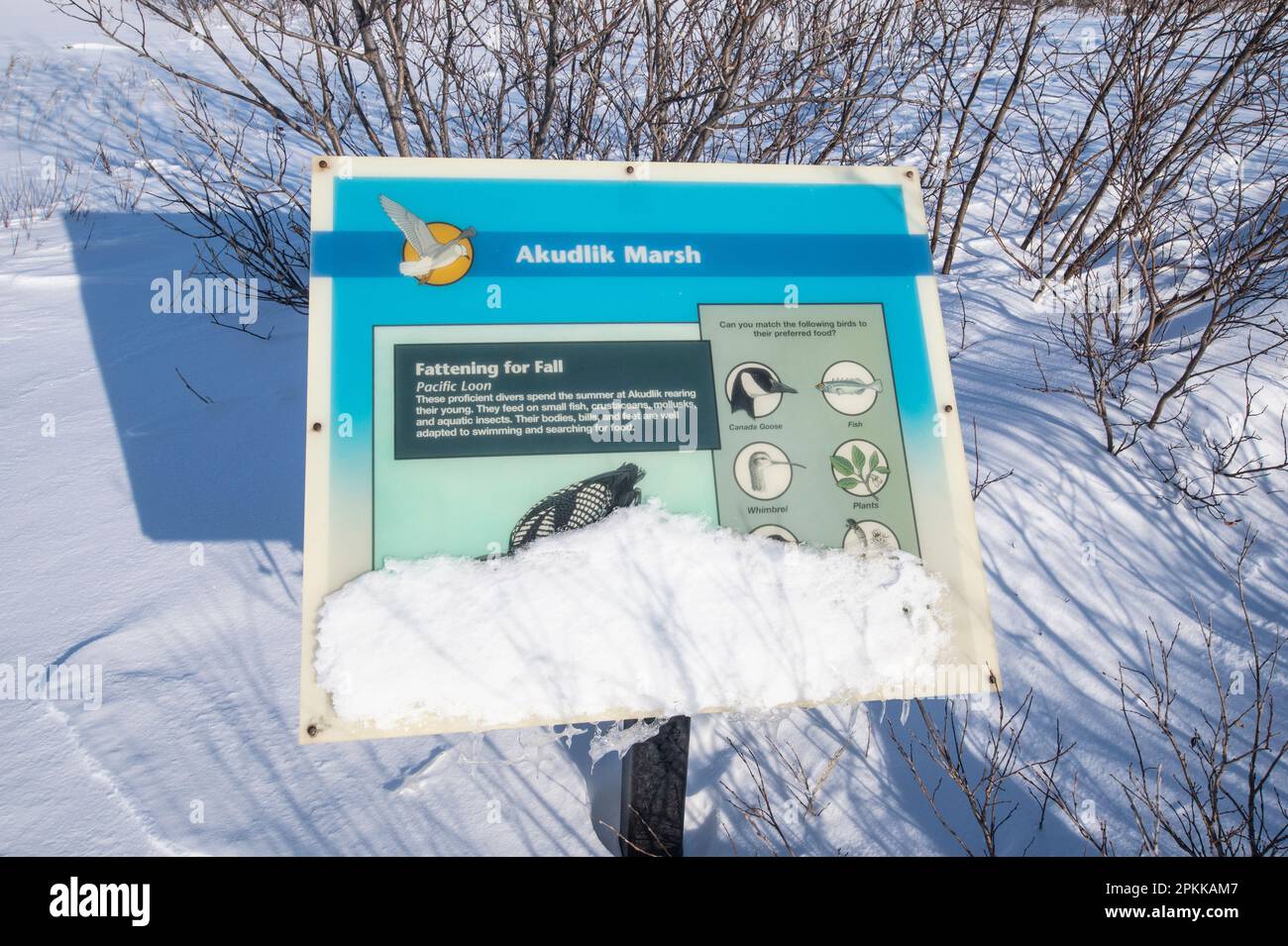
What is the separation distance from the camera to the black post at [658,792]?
1964mm

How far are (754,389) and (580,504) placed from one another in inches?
18.5

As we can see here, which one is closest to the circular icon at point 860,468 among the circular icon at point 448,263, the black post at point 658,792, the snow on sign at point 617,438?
the snow on sign at point 617,438

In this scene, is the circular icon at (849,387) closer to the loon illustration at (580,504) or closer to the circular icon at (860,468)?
the circular icon at (860,468)

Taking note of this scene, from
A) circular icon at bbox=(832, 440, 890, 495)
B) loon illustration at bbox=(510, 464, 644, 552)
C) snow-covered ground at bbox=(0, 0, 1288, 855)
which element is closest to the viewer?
loon illustration at bbox=(510, 464, 644, 552)

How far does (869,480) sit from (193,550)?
103 inches

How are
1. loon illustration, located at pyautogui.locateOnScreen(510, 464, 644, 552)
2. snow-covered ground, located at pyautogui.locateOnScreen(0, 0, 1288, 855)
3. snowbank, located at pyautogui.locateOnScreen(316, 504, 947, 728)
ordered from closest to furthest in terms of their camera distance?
snowbank, located at pyautogui.locateOnScreen(316, 504, 947, 728) → loon illustration, located at pyautogui.locateOnScreen(510, 464, 644, 552) → snow-covered ground, located at pyautogui.locateOnScreen(0, 0, 1288, 855)

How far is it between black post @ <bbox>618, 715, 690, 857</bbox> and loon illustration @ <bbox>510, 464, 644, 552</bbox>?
69cm

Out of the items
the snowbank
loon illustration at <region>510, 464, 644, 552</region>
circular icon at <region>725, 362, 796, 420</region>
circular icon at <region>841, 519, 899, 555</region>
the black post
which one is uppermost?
circular icon at <region>725, 362, 796, 420</region>

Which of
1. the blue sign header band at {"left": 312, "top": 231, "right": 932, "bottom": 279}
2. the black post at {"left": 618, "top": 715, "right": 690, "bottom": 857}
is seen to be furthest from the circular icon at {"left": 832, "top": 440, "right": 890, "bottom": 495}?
the black post at {"left": 618, "top": 715, "right": 690, "bottom": 857}

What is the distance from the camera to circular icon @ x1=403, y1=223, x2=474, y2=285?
1635mm

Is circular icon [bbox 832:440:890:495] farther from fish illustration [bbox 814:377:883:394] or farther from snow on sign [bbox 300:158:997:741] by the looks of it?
fish illustration [bbox 814:377:883:394]

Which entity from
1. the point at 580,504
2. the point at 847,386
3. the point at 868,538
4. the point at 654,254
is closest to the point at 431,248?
the point at 654,254

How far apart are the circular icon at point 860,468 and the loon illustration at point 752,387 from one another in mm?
180
